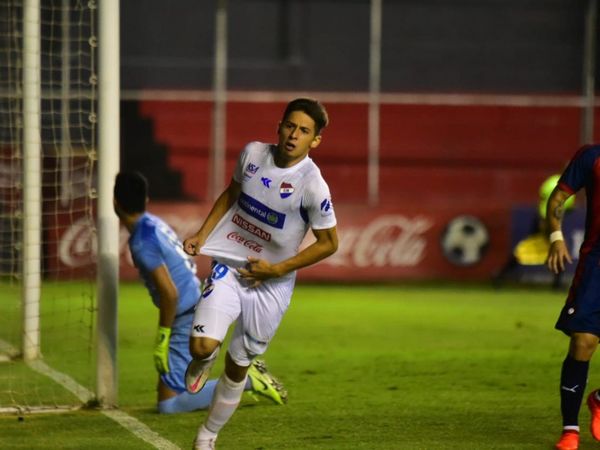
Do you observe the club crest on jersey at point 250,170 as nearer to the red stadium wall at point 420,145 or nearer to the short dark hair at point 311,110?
the short dark hair at point 311,110

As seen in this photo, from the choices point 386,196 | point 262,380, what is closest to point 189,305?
point 262,380

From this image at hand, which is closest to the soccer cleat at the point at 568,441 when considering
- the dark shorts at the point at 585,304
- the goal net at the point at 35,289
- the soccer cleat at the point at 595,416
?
the soccer cleat at the point at 595,416

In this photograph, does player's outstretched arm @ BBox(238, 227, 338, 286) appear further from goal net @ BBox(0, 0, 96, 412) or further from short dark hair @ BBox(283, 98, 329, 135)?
goal net @ BBox(0, 0, 96, 412)

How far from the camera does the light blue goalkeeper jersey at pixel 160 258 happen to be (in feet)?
27.4

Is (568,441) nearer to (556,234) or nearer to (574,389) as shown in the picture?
(574,389)

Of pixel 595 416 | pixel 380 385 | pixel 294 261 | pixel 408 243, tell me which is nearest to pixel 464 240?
pixel 408 243

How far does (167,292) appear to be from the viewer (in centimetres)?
826

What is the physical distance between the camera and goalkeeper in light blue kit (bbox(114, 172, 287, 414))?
8312 millimetres

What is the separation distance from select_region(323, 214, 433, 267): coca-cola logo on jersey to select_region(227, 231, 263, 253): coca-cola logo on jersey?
13498 millimetres

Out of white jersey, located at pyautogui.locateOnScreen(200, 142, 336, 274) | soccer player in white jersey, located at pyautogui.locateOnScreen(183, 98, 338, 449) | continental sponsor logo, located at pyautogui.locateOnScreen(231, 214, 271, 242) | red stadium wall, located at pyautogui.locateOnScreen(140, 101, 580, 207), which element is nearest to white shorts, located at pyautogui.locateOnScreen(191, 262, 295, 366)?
soccer player in white jersey, located at pyautogui.locateOnScreen(183, 98, 338, 449)

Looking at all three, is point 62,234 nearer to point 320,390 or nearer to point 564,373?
point 320,390

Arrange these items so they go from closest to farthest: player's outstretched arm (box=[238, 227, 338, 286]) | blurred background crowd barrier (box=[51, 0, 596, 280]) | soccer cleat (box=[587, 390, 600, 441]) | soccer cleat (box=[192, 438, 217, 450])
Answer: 1. player's outstretched arm (box=[238, 227, 338, 286])
2. soccer cleat (box=[192, 438, 217, 450])
3. soccer cleat (box=[587, 390, 600, 441])
4. blurred background crowd barrier (box=[51, 0, 596, 280])

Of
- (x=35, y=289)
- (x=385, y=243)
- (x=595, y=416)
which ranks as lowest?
(x=385, y=243)

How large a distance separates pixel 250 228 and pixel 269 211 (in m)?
0.17
